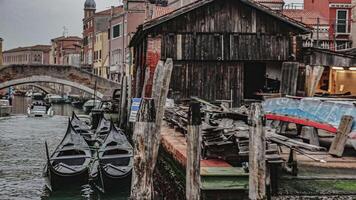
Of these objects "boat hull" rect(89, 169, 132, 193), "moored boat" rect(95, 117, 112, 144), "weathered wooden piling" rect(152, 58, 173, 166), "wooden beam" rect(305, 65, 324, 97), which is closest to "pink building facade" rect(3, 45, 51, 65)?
"moored boat" rect(95, 117, 112, 144)

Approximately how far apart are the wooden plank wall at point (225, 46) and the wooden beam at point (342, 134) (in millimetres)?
6691

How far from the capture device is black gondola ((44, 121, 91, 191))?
30.4 feet

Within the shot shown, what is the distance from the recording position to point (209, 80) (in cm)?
1332

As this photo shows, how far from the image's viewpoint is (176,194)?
6.89 meters

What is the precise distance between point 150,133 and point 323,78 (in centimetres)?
1113

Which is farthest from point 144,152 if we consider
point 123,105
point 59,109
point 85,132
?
point 59,109

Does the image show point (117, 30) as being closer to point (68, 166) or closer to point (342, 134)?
point (68, 166)

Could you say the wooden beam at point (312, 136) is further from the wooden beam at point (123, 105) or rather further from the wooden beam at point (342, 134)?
the wooden beam at point (123, 105)

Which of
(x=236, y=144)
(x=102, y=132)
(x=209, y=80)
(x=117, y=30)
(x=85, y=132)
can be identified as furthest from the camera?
(x=117, y=30)

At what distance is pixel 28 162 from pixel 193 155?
8.70m

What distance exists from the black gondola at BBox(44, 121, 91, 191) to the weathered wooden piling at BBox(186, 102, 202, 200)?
4321mm

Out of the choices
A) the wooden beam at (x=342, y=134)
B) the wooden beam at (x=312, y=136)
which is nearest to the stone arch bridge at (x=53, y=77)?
the wooden beam at (x=312, y=136)

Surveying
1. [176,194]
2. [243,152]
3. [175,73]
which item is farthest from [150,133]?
[175,73]

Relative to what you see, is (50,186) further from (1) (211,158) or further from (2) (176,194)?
(1) (211,158)
